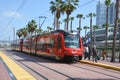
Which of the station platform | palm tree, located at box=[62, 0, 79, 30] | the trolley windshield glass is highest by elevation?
palm tree, located at box=[62, 0, 79, 30]

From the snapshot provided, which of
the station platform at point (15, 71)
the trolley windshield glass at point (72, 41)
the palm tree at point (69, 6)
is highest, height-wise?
the palm tree at point (69, 6)

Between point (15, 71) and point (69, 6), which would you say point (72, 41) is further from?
point (69, 6)

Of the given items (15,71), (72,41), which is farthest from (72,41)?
(15,71)

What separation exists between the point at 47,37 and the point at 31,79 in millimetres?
19743

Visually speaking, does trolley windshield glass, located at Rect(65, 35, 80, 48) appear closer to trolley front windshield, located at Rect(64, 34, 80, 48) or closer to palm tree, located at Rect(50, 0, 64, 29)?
trolley front windshield, located at Rect(64, 34, 80, 48)

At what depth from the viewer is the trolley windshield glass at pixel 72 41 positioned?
98.9 ft

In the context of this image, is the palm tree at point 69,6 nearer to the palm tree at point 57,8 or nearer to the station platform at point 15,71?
the palm tree at point 57,8

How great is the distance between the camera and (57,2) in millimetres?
65062

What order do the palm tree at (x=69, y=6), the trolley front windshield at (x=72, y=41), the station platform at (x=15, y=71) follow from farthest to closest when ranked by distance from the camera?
the palm tree at (x=69, y=6) < the trolley front windshield at (x=72, y=41) < the station platform at (x=15, y=71)

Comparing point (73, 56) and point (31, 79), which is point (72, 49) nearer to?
point (73, 56)

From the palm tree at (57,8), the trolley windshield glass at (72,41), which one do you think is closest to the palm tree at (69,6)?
the palm tree at (57,8)

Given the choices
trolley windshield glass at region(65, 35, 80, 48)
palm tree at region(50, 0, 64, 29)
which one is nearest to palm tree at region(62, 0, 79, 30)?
palm tree at region(50, 0, 64, 29)

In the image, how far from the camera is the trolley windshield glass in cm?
3014

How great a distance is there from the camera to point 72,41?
30422mm
